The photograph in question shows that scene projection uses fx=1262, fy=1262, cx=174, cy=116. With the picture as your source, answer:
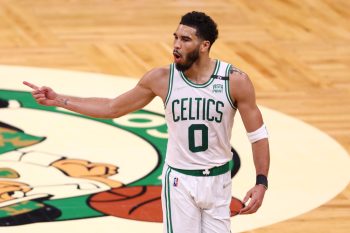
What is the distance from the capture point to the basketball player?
22.5ft

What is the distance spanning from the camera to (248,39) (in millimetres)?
14680

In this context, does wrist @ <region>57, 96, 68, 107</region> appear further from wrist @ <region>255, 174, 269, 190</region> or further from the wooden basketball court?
the wooden basketball court

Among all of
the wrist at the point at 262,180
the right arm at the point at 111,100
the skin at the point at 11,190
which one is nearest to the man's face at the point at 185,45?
the right arm at the point at 111,100

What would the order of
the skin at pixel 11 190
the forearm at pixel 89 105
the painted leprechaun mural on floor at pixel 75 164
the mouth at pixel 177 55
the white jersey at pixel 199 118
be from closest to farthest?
the mouth at pixel 177 55
the white jersey at pixel 199 118
the forearm at pixel 89 105
the painted leprechaun mural on floor at pixel 75 164
the skin at pixel 11 190

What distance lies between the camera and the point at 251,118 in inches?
275

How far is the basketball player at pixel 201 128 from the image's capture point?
22.5ft

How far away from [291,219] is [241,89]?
2.79 metres

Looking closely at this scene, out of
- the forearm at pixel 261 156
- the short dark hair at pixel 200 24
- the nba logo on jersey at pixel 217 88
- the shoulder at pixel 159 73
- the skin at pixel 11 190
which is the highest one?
the short dark hair at pixel 200 24

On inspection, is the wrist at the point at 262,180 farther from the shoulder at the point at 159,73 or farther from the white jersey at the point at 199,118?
the shoulder at the point at 159,73

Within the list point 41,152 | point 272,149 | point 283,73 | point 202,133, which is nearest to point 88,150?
point 41,152

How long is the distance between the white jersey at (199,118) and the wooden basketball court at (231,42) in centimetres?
446

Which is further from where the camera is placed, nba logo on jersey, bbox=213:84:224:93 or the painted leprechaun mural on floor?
the painted leprechaun mural on floor

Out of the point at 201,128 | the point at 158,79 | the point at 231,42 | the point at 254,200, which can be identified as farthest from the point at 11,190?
the point at 231,42

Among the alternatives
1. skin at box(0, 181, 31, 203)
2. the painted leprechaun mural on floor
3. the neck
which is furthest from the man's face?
skin at box(0, 181, 31, 203)
